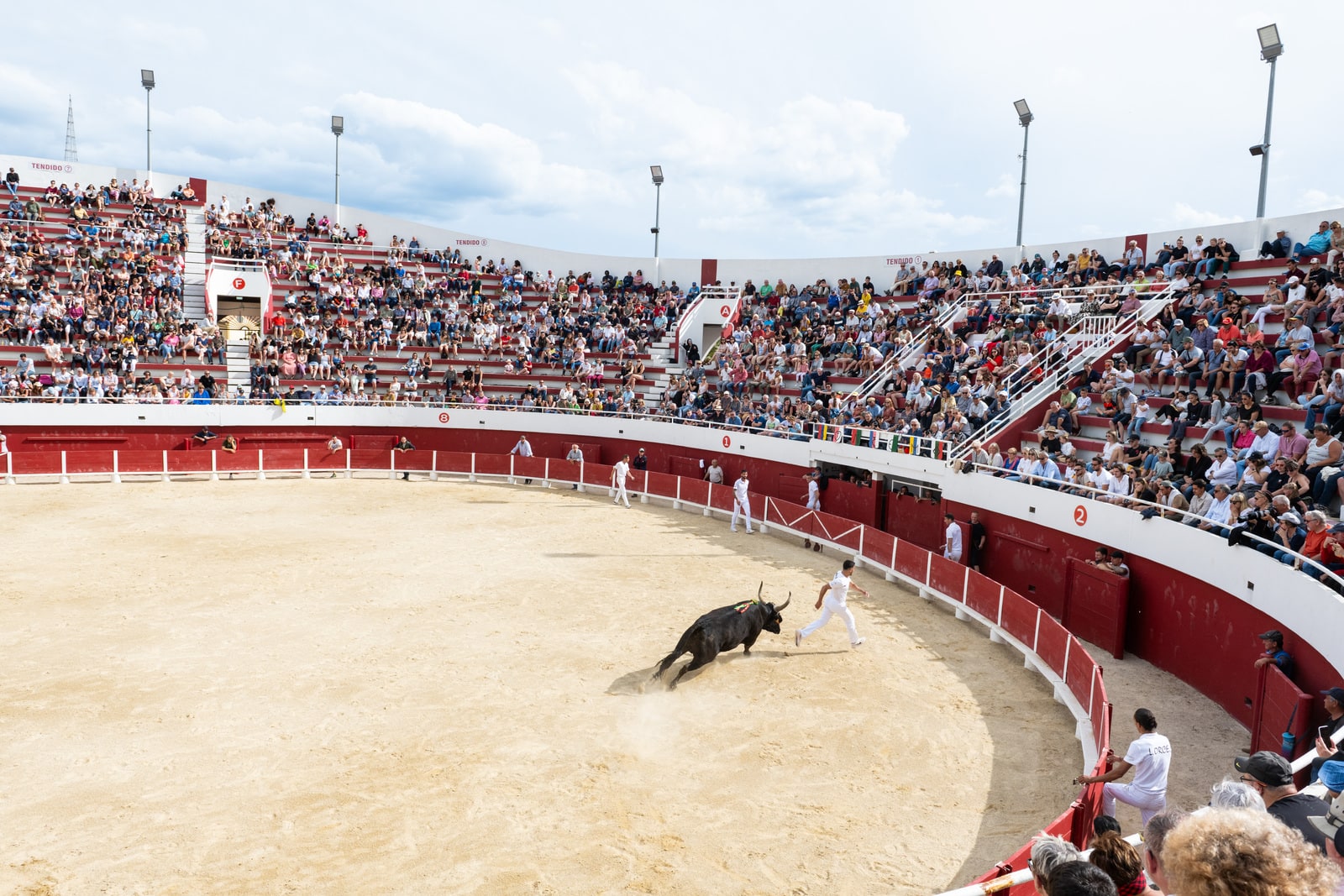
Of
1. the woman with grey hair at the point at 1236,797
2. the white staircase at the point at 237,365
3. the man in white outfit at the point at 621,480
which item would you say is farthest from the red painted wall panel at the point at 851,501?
the white staircase at the point at 237,365

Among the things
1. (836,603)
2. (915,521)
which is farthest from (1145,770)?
(915,521)

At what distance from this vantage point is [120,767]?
8.23 metres

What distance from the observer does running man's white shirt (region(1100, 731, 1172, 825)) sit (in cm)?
675

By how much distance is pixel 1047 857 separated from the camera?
327 centimetres

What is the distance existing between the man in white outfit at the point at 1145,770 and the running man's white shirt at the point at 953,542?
9.41 m

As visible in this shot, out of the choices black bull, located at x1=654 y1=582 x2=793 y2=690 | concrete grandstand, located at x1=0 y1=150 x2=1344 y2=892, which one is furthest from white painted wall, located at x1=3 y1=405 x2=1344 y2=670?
black bull, located at x1=654 y1=582 x2=793 y2=690

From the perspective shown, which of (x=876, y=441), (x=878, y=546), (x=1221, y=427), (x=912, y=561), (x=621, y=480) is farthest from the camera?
(x=621, y=480)

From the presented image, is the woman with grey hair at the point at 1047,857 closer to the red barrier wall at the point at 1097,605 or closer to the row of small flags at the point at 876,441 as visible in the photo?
the red barrier wall at the point at 1097,605

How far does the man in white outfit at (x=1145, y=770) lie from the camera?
6.73 meters

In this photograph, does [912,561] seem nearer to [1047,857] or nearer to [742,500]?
[742,500]

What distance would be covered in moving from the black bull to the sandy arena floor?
29cm

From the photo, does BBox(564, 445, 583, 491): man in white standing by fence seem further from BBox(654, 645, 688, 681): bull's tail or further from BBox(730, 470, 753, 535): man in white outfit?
BBox(654, 645, 688, 681): bull's tail

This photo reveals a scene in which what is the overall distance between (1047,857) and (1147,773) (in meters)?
4.29

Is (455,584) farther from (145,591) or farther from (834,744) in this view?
(834,744)
